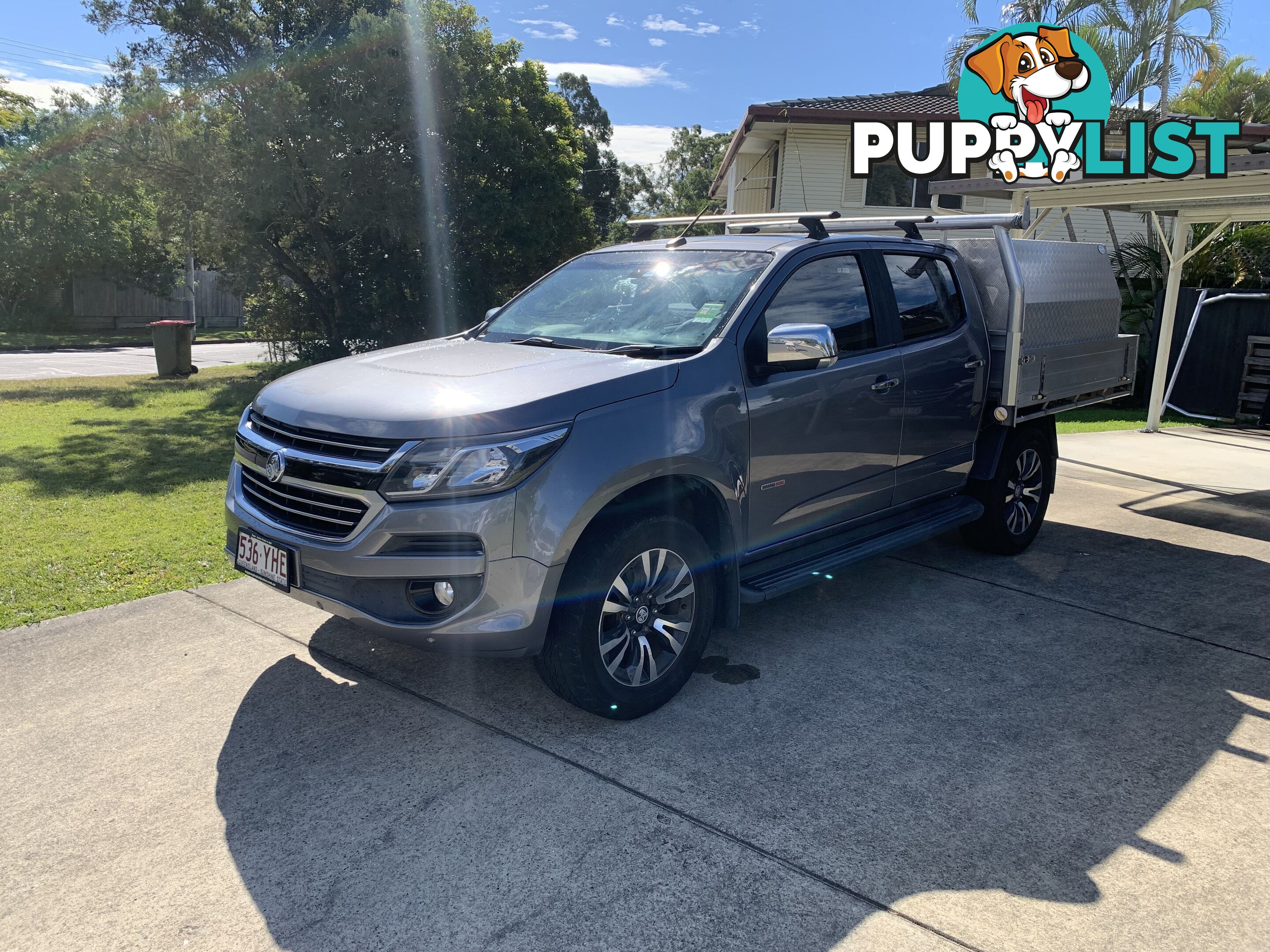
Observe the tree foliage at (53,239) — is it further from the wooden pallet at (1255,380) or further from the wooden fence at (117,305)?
the wooden pallet at (1255,380)

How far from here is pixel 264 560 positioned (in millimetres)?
3924

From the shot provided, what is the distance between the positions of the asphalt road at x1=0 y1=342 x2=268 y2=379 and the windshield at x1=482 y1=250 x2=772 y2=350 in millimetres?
16375

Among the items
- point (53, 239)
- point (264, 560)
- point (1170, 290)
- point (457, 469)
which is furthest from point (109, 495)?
point (53, 239)

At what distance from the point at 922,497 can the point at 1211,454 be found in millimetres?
7733

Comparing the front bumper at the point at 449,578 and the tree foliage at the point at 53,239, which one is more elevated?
the tree foliage at the point at 53,239

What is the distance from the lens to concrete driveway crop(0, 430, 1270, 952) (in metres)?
2.84

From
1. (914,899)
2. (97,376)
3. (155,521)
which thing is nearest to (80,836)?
(914,899)

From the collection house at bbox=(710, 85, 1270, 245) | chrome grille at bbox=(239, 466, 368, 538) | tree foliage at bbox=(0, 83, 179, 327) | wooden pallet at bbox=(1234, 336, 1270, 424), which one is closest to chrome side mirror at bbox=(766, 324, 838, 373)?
chrome grille at bbox=(239, 466, 368, 538)

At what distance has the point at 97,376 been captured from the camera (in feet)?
60.1

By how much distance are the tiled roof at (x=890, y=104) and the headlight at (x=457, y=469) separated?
1819 cm

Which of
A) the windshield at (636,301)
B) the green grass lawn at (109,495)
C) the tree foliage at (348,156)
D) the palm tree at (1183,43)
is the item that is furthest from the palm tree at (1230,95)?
the windshield at (636,301)

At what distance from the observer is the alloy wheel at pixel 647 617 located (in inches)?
152

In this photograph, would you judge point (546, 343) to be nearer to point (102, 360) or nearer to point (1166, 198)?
point (1166, 198)

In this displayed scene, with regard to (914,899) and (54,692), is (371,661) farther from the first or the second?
(914,899)
